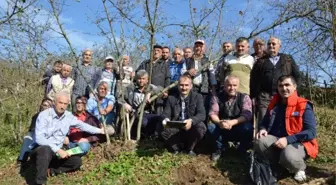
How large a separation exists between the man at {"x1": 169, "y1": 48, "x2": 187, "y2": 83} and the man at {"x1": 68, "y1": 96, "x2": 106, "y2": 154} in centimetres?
169

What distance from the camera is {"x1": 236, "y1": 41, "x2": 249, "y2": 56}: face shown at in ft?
21.5

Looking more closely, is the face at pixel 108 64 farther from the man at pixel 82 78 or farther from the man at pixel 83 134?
the man at pixel 83 134

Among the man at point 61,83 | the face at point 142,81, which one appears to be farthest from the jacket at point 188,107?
the man at point 61,83

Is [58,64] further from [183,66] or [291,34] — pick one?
[291,34]

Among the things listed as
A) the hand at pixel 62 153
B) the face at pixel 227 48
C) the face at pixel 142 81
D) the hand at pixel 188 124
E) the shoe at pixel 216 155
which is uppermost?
the face at pixel 227 48

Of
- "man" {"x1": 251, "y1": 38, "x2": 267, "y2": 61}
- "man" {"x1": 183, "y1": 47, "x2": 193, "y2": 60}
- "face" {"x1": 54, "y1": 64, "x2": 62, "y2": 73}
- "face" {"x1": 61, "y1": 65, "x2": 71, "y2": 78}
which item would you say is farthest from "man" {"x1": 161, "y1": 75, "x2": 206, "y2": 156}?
"face" {"x1": 54, "y1": 64, "x2": 62, "y2": 73}

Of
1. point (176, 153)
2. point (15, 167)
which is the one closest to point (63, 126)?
point (15, 167)

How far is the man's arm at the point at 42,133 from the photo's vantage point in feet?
18.6

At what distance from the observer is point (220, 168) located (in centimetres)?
574

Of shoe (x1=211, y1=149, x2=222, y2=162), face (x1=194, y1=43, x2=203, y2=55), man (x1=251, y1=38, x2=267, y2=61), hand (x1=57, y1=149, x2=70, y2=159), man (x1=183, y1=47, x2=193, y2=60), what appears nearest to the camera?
hand (x1=57, y1=149, x2=70, y2=159)

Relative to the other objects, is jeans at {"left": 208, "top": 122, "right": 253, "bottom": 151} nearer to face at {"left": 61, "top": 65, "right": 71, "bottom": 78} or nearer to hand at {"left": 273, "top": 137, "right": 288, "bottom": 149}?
hand at {"left": 273, "top": 137, "right": 288, "bottom": 149}

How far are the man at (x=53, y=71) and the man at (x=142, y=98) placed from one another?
1703 mm

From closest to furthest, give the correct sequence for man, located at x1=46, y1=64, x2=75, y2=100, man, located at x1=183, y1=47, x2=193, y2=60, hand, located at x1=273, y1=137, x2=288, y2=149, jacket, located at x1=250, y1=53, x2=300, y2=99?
hand, located at x1=273, y1=137, x2=288, y2=149 < jacket, located at x1=250, y1=53, x2=300, y2=99 < man, located at x1=183, y1=47, x2=193, y2=60 < man, located at x1=46, y1=64, x2=75, y2=100

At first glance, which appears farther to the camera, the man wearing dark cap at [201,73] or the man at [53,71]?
the man at [53,71]
